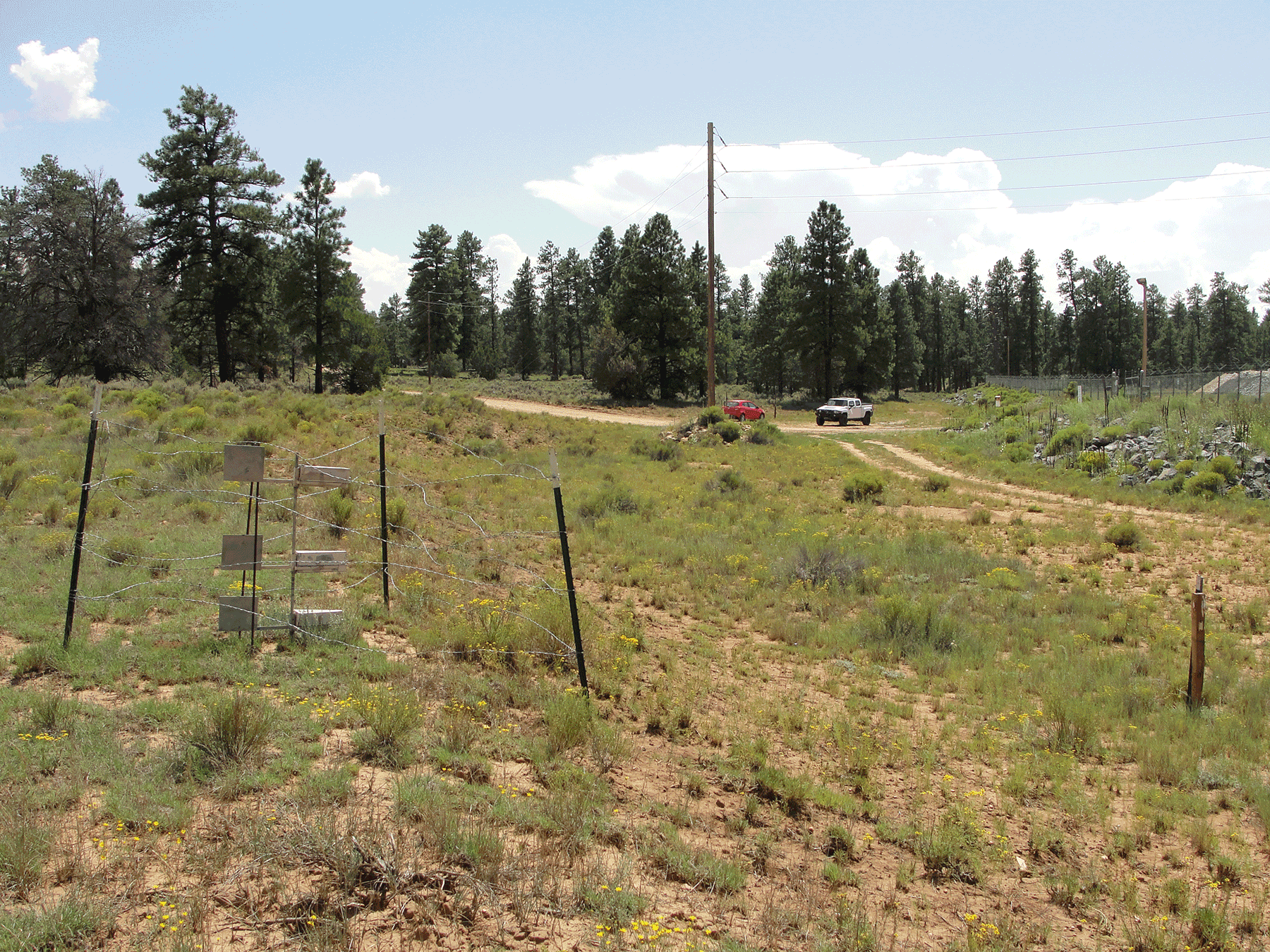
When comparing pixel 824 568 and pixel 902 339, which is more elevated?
pixel 902 339

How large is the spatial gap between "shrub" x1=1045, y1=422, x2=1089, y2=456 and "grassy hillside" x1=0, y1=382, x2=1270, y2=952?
544 inches

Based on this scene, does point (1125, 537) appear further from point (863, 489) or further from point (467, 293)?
point (467, 293)

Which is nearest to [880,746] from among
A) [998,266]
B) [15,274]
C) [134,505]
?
[134,505]

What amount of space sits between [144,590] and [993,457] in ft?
99.7

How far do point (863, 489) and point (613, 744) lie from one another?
17181 millimetres

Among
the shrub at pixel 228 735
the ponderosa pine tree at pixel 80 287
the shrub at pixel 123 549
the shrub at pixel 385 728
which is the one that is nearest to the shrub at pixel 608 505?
the shrub at pixel 123 549

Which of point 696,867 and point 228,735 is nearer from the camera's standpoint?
point 696,867

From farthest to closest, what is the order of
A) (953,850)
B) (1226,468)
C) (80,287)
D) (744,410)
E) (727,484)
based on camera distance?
(744,410) → (80,287) → (727,484) → (1226,468) → (953,850)

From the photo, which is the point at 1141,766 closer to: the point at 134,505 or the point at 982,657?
the point at 982,657

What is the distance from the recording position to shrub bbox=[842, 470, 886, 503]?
2231 cm

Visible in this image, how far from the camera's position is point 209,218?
44500mm

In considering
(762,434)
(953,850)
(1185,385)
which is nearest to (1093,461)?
(762,434)

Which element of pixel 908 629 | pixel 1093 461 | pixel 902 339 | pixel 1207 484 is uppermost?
pixel 902 339

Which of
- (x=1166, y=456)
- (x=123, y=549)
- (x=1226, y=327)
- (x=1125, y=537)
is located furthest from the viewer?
(x=1226, y=327)
